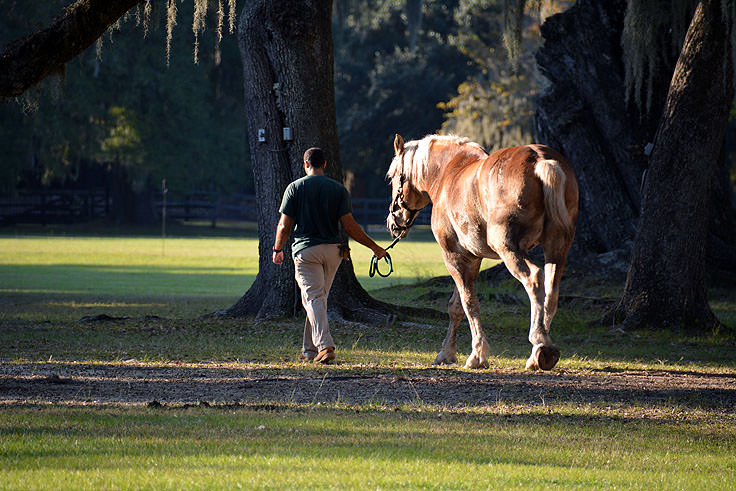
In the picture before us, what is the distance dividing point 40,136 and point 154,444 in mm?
42481

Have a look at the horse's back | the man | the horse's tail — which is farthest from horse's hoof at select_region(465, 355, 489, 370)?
the horse's tail

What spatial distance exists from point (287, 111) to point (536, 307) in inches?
234

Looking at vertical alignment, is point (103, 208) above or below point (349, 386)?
above

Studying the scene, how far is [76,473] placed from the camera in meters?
5.02

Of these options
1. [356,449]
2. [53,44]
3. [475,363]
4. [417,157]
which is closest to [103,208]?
[417,157]

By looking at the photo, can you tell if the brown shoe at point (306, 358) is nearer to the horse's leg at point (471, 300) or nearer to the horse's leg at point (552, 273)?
the horse's leg at point (471, 300)

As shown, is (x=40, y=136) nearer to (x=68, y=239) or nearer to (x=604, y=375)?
(x=68, y=239)

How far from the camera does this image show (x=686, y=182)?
12.5 m

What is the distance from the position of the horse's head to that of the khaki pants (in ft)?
4.00

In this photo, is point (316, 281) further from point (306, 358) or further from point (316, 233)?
point (306, 358)

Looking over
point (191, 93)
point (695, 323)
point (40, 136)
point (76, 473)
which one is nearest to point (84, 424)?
point (76, 473)

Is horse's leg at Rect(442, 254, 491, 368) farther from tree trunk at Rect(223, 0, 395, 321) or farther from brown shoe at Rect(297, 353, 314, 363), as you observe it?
tree trunk at Rect(223, 0, 395, 321)

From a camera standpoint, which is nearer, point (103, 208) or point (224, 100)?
point (103, 208)

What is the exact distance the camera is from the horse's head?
10.4m
